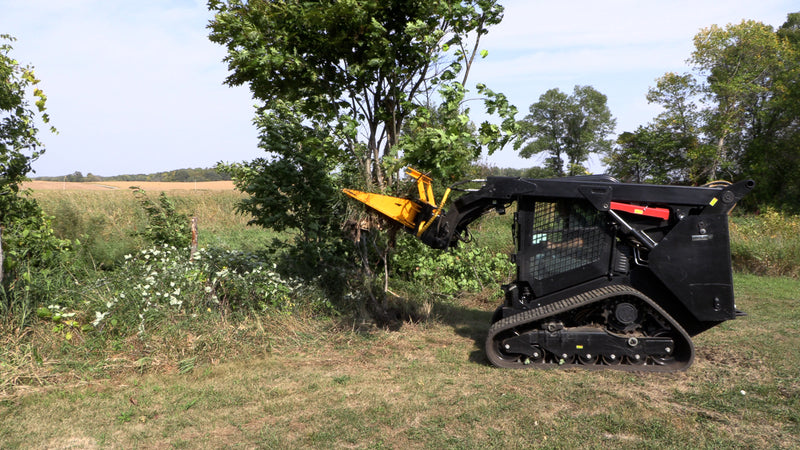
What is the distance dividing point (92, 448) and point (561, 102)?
4815cm

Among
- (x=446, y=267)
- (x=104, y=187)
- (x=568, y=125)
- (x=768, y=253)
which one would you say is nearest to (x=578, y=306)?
(x=446, y=267)

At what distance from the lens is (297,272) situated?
727cm

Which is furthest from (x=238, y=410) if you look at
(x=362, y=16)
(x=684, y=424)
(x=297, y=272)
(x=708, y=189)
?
(x=708, y=189)

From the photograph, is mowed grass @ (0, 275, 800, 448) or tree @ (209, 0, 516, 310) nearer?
mowed grass @ (0, 275, 800, 448)

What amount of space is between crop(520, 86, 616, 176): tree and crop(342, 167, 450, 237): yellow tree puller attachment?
42.8m

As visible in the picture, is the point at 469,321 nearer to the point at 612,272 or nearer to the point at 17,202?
the point at 612,272

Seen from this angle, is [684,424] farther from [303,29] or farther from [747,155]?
[747,155]

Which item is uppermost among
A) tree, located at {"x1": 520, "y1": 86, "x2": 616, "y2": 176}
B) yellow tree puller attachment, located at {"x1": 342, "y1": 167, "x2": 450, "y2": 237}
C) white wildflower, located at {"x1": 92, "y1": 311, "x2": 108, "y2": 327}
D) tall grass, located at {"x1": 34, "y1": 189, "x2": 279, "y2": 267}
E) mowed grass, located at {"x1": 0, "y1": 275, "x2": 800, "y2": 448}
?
tree, located at {"x1": 520, "y1": 86, "x2": 616, "y2": 176}

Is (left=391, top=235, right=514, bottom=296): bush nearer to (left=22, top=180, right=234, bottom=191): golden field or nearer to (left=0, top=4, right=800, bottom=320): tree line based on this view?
(left=0, top=4, right=800, bottom=320): tree line

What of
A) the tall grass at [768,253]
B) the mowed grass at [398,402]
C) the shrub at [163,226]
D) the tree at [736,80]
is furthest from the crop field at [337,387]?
the tree at [736,80]

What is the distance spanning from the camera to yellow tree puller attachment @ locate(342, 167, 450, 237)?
5895mm

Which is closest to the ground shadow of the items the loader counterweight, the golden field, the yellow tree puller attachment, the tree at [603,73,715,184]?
the loader counterweight

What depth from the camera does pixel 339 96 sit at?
7.05m

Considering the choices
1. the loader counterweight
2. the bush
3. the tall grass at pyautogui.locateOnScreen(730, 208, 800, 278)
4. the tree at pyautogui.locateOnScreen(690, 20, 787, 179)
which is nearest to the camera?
the loader counterweight
